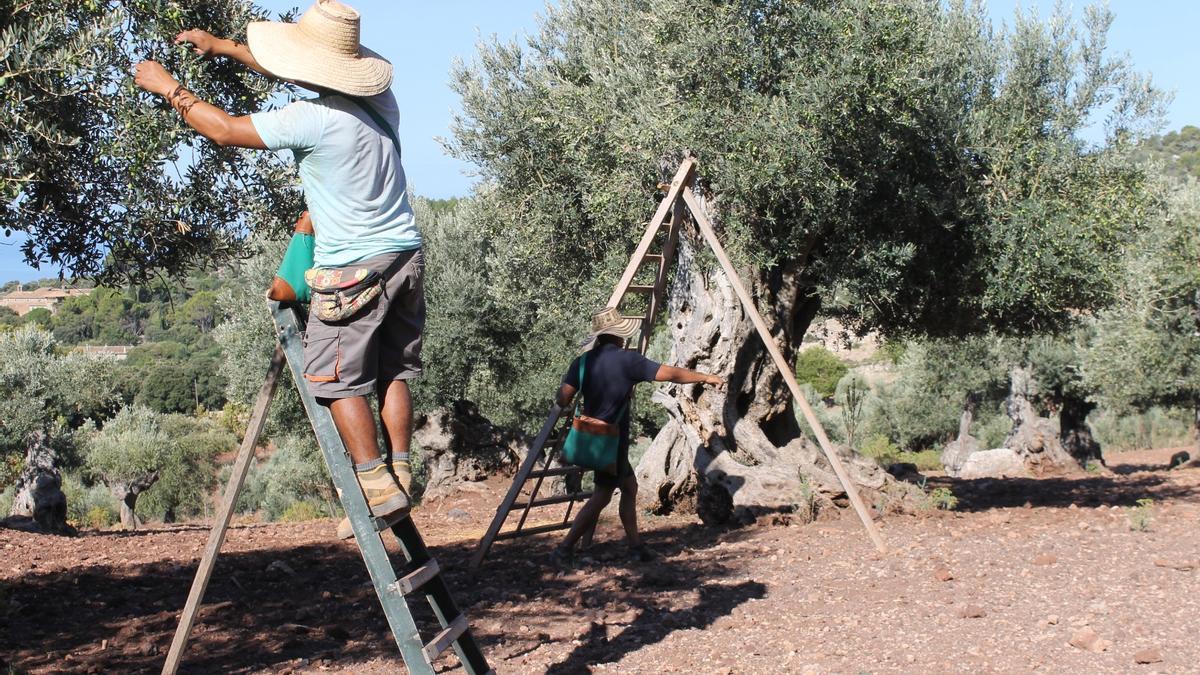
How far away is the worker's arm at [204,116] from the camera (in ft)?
13.0

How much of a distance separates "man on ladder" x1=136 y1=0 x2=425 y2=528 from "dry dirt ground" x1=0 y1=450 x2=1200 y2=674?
1.83 meters

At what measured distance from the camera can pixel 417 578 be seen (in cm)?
416

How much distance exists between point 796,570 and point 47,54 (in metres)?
6.13

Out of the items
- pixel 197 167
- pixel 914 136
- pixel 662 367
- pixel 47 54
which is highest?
pixel 914 136

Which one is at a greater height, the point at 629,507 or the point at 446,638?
the point at 446,638

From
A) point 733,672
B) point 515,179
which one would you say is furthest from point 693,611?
point 515,179

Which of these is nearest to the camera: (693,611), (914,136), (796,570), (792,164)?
(693,611)

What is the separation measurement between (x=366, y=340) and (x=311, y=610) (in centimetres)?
345

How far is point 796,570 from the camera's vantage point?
26.3 ft

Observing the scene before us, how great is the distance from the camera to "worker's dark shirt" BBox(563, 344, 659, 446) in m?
7.85

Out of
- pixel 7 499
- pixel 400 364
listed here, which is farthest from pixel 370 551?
pixel 7 499

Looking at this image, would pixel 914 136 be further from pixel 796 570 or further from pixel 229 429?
pixel 229 429

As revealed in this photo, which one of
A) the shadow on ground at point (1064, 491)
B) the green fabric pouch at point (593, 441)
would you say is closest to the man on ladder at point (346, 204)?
the green fabric pouch at point (593, 441)

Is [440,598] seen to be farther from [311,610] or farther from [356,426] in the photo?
[311,610]
